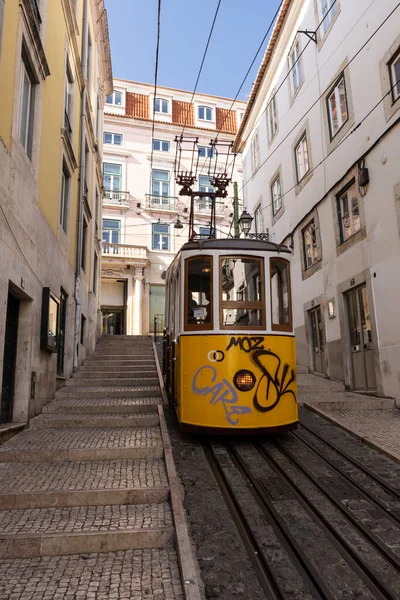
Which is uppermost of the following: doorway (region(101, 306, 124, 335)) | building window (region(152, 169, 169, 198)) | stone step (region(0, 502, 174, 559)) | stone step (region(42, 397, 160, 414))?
building window (region(152, 169, 169, 198))

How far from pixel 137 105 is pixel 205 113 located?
4816 millimetres

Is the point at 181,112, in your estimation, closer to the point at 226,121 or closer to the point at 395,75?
the point at 226,121

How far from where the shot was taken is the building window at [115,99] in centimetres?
2717

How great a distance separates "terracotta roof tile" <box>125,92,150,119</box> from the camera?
89.9 feet

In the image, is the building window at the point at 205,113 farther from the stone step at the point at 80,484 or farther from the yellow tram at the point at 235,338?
the stone step at the point at 80,484

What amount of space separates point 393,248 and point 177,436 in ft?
18.2

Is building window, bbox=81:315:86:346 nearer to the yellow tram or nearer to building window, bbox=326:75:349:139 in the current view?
the yellow tram

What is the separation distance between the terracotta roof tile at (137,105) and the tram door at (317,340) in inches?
801

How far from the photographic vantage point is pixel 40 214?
728cm

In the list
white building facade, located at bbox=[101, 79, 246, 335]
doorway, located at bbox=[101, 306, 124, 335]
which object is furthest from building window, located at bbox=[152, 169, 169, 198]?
doorway, located at bbox=[101, 306, 124, 335]

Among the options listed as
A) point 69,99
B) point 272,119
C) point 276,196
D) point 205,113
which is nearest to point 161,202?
point 205,113

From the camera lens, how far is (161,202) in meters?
26.2

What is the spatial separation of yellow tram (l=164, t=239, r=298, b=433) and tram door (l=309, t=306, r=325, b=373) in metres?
6.11

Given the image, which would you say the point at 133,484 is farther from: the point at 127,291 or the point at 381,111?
the point at 127,291
